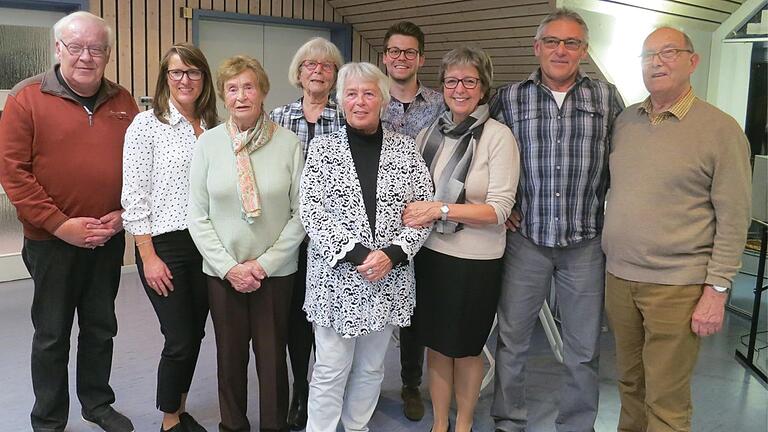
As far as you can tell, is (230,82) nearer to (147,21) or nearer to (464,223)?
(464,223)

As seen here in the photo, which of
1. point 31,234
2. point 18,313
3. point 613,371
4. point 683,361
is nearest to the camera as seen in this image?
point 683,361

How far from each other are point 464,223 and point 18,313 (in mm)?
3631

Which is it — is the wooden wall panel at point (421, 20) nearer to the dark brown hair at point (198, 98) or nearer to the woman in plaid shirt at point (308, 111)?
the woman in plaid shirt at point (308, 111)

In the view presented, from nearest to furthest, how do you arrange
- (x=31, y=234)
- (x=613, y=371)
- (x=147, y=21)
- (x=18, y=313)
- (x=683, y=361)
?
(x=683, y=361)
(x=31, y=234)
(x=613, y=371)
(x=18, y=313)
(x=147, y=21)

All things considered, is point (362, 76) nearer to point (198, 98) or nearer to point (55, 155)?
point (198, 98)

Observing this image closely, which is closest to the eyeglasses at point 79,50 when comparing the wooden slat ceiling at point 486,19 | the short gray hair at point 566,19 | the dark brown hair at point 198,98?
the dark brown hair at point 198,98

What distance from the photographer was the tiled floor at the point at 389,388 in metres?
3.09

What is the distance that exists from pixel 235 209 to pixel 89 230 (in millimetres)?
628

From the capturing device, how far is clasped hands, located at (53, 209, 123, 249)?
256 cm

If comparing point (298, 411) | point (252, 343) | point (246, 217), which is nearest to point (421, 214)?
point (246, 217)

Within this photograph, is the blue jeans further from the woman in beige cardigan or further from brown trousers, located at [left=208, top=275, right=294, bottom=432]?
brown trousers, located at [left=208, top=275, right=294, bottom=432]

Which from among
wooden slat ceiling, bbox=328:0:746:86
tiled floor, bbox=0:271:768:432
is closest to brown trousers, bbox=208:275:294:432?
tiled floor, bbox=0:271:768:432

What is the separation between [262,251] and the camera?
8.31ft

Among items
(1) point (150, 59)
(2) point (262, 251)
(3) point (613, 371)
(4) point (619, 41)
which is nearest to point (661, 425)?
(3) point (613, 371)
